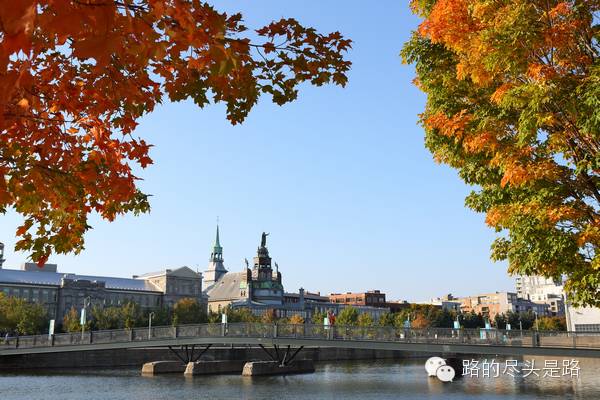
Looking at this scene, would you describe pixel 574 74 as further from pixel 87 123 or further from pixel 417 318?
pixel 417 318

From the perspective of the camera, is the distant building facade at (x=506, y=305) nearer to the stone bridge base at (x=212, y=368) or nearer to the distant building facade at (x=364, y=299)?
the distant building facade at (x=364, y=299)

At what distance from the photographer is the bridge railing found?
1217 inches

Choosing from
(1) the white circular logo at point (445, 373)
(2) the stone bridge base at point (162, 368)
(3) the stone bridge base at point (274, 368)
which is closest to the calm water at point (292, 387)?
(1) the white circular logo at point (445, 373)

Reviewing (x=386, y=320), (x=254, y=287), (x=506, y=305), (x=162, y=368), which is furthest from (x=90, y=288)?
(x=506, y=305)

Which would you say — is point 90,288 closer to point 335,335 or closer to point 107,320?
point 107,320

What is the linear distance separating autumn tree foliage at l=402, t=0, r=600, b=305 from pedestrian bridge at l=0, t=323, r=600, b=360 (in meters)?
22.2

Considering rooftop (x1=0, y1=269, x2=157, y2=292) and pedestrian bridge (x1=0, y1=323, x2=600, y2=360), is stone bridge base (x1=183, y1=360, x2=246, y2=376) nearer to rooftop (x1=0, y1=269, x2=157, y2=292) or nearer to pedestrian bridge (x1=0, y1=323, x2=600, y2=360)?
pedestrian bridge (x1=0, y1=323, x2=600, y2=360)

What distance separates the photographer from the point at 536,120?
9656mm

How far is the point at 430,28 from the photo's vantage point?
11438 mm

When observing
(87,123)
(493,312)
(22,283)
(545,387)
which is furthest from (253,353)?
(493,312)

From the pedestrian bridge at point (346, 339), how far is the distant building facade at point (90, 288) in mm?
57127

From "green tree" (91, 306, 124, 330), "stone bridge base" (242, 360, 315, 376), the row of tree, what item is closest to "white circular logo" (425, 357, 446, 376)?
"stone bridge base" (242, 360, 315, 376)

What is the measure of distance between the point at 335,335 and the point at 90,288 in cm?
8665

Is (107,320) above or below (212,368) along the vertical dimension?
above
